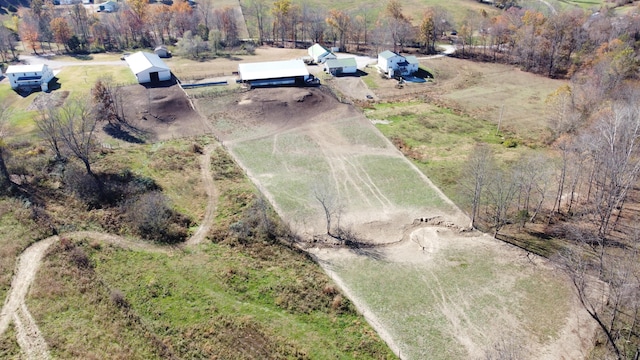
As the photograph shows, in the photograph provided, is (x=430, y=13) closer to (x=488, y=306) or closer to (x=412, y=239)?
(x=412, y=239)

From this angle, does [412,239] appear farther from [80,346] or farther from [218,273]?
[80,346]

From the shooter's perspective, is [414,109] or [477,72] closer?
[414,109]

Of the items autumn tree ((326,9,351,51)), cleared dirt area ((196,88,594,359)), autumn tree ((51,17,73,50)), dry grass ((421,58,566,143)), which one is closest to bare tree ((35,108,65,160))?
cleared dirt area ((196,88,594,359))

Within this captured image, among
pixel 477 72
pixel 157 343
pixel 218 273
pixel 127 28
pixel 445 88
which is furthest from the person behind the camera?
pixel 127 28

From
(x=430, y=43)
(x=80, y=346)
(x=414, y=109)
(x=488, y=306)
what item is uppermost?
(x=430, y=43)

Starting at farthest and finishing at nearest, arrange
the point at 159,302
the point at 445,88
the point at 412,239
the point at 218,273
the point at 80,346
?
the point at 445,88 → the point at 412,239 → the point at 218,273 → the point at 159,302 → the point at 80,346

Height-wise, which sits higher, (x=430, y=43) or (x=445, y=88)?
(x=430, y=43)

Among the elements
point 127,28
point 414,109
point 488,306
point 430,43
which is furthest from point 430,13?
point 488,306

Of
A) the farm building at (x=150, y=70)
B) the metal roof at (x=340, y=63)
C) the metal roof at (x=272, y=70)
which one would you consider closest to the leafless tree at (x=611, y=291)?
the metal roof at (x=272, y=70)
